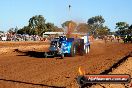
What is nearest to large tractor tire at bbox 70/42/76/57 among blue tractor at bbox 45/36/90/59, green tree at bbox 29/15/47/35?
blue tractor at bbox 45/36/90/59

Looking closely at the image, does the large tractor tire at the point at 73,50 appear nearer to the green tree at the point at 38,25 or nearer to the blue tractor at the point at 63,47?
the blue tractor at the point at 63,47

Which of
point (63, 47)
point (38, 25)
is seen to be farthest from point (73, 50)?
point (38, 25)

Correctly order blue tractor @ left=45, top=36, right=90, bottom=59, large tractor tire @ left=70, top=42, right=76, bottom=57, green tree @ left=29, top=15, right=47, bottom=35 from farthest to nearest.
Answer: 1. green tree @ left=29, top=15, right=47, bottom=35
2. large tractor tire @ left=70, top=42, right=76, bottom=57
3. blue tractor @ left=45, top=36, right=90, bottom=59

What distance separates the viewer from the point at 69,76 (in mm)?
15312

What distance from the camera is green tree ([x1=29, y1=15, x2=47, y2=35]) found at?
9469 cm

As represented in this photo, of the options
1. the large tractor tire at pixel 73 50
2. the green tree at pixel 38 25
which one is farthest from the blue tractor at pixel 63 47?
the green tree at pixel 38 25

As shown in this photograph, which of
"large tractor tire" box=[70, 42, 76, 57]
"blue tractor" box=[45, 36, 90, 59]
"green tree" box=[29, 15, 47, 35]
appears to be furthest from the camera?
"green tree" box=[29, 15, 47, 35]

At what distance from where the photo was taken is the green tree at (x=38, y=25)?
94.7 metres

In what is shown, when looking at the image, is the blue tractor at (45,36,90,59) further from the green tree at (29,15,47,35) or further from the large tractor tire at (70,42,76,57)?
the green tree at (29,15,47,35)

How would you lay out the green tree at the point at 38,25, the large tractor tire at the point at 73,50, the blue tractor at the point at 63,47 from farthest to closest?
the green tree at the point at 38,25, the large tractor tire at the point at 73,50, the blue tractor at the point at 63,47

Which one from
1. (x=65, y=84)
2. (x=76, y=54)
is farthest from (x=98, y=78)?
(x=76, y=54)

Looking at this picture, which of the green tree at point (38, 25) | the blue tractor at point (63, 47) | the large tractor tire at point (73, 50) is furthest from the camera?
the green tree at point (38, 25)

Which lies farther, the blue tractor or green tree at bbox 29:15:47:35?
green tree at bbox 29:15:47:35

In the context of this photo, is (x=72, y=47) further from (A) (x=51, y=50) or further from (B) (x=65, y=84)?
(B) (x=65, y=84)
